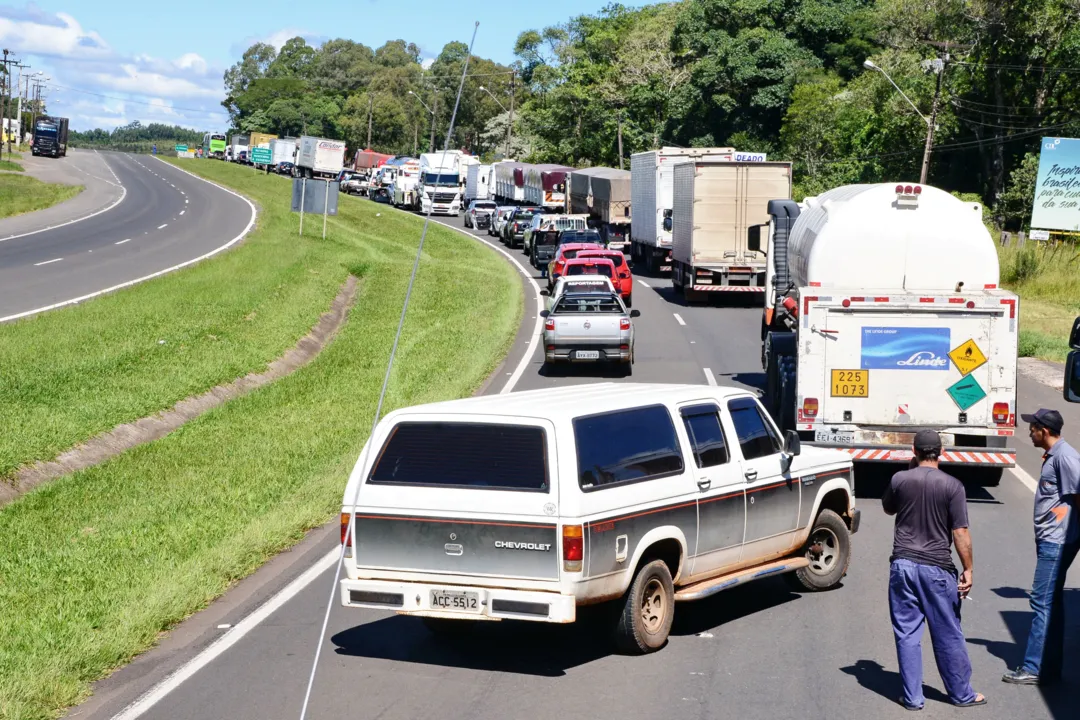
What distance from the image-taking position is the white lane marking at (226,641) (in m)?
7.73

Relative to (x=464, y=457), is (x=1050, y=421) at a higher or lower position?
higher

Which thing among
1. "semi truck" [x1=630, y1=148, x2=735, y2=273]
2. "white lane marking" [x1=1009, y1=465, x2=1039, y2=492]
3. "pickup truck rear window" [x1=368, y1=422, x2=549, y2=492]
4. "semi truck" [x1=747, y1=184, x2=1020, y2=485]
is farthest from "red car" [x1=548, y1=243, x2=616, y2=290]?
"pickup truck rear window" [x1=368, y1=422, x2=549, y2=492]

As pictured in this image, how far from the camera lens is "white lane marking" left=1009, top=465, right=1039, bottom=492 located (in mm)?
15702

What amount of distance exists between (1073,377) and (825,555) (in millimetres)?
2903

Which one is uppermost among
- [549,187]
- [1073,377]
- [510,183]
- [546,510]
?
[510,183]

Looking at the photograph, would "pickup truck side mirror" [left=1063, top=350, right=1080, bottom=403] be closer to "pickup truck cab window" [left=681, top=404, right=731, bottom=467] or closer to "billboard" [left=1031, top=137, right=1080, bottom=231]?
"pickup truck cab window" [left=681, top=404, right=731, bottom=467]

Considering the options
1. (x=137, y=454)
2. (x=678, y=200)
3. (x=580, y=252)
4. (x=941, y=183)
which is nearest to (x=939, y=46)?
(x=941, y=183)

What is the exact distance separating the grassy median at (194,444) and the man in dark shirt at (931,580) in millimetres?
4990

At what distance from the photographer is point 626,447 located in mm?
8766

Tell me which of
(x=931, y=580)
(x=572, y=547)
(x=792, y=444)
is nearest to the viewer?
(x=931, y=580)

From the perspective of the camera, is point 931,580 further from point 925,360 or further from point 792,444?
point 925,360

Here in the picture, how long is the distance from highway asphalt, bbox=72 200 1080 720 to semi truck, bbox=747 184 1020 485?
310cm

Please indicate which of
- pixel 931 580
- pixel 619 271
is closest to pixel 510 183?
pixel 619 271

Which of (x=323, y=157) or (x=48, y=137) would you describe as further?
(x=48, y=137)
